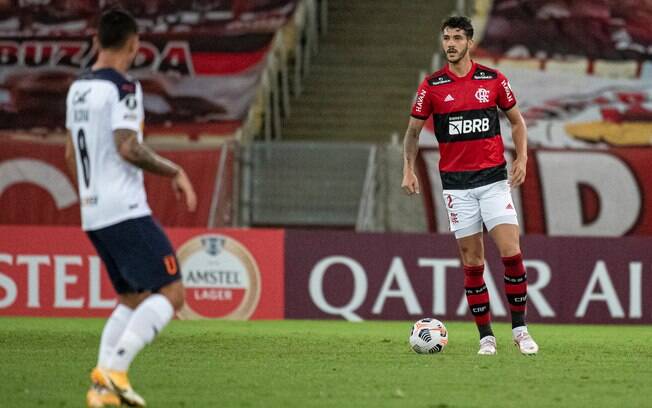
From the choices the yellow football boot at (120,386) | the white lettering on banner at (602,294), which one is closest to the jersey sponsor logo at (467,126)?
the yellow football boot at (120,386)

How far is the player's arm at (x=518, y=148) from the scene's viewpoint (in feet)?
32.7

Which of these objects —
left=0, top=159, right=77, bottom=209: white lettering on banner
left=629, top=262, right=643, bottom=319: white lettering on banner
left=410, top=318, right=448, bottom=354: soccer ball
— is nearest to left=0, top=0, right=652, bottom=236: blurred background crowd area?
left=0, top=159, right=77, bottom=209: white lettering on banner

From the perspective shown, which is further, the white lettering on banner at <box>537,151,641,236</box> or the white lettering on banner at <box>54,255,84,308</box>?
the white lettering on banner at <box>537,151,641,236</box>

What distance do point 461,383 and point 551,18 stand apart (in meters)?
15.6

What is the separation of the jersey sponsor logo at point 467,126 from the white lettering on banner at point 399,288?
636 centimetres

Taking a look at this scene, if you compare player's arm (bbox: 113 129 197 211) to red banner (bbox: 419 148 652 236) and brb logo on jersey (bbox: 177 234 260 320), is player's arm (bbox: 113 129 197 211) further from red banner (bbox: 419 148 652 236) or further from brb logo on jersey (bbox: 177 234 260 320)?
red banner (bbox: 419 148 652 236)

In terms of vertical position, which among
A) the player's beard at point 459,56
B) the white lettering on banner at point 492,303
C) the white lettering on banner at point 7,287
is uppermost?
the player's beard at point 459,56

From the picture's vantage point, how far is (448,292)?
16.5 metres

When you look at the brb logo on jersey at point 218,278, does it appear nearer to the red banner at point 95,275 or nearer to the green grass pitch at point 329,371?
the red banner at point 95,275

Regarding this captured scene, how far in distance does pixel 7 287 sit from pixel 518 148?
7699 millimetres

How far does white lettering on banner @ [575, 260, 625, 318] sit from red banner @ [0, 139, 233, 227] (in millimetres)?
4533

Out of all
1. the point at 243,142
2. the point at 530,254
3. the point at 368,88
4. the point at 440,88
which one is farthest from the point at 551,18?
the point at 440,88

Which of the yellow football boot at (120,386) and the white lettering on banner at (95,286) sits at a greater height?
the yellow football boot at (120,386)

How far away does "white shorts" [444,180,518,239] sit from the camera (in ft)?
33.3
